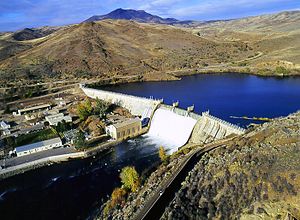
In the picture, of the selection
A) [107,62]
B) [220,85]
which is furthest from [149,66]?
[220,85]

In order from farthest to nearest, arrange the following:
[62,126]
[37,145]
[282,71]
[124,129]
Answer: [282,71]
[62,126]
[124,129]
[37,145]

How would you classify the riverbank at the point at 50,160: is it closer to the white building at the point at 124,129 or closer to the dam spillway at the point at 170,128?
the white building at the point at 124,129

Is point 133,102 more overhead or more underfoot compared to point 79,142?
more overhead

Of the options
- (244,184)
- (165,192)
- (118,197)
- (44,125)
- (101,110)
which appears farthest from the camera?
(101,110)

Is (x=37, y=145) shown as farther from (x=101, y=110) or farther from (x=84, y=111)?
(x=101, y=110)

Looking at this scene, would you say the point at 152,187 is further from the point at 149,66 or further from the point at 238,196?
the point at 149,66

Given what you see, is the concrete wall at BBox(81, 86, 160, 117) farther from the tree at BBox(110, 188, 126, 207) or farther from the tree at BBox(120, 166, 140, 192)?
the tree at BBox(110, 188, 126, 207)

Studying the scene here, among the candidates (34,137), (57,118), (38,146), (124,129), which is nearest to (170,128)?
(124,129)

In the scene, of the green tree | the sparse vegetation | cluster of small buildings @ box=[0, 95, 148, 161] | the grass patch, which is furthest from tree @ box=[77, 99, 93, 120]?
the green tree
